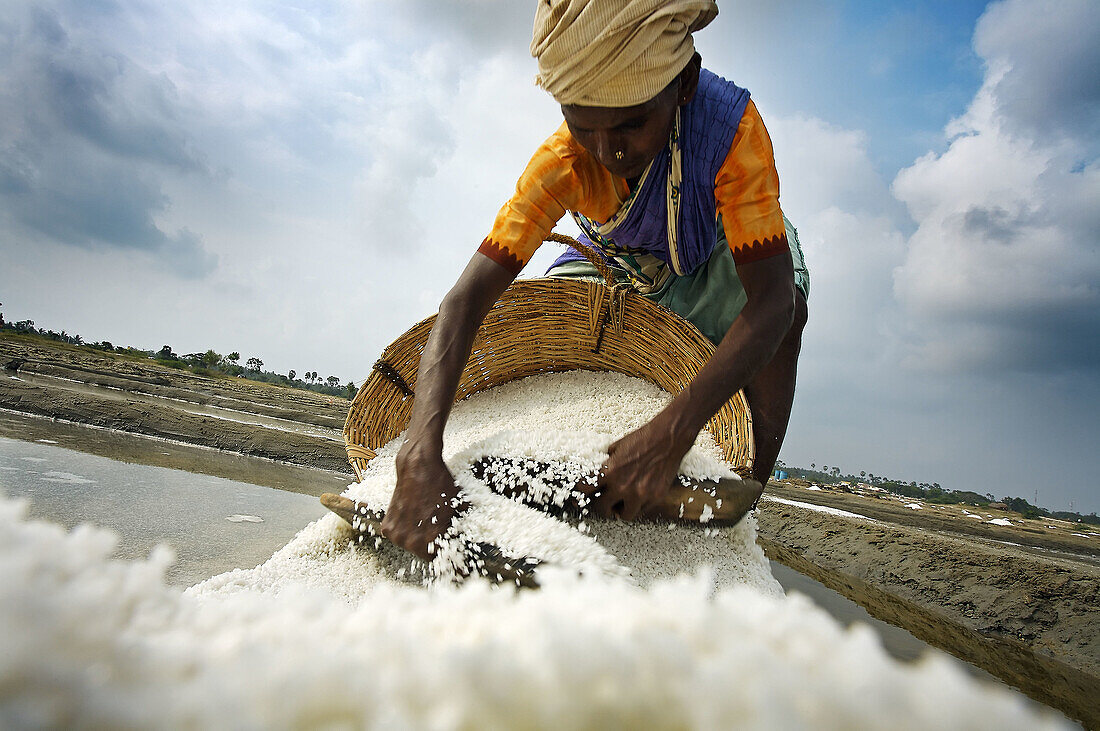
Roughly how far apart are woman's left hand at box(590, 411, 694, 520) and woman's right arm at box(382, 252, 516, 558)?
317 millimetres

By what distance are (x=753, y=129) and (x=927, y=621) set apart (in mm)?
1702

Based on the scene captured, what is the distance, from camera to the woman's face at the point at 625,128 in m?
1.30

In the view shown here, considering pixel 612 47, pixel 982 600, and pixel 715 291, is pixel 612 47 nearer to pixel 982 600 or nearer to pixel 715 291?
pixel 715 291

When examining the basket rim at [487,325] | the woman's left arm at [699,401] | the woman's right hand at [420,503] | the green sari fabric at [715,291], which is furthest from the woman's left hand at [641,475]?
the green sari fabric at [715,291]

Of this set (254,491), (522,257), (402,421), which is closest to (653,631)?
(522,257)

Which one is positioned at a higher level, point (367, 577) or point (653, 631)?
point (653, 631)

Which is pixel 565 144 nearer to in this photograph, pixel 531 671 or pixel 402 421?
pixel 402 421

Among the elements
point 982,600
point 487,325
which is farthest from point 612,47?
point 982,600

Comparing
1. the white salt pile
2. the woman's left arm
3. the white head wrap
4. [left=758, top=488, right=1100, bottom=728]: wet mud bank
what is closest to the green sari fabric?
the woman's left arm

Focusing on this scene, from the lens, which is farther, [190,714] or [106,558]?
[106,558]

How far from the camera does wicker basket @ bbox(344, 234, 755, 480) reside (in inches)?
70.9

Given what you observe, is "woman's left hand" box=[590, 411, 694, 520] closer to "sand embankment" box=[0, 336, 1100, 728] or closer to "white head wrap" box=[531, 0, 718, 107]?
"white head wrap" box=[531, 0, 718, 107]

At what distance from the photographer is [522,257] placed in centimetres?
156

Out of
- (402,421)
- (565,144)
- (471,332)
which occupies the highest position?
(565,144)
